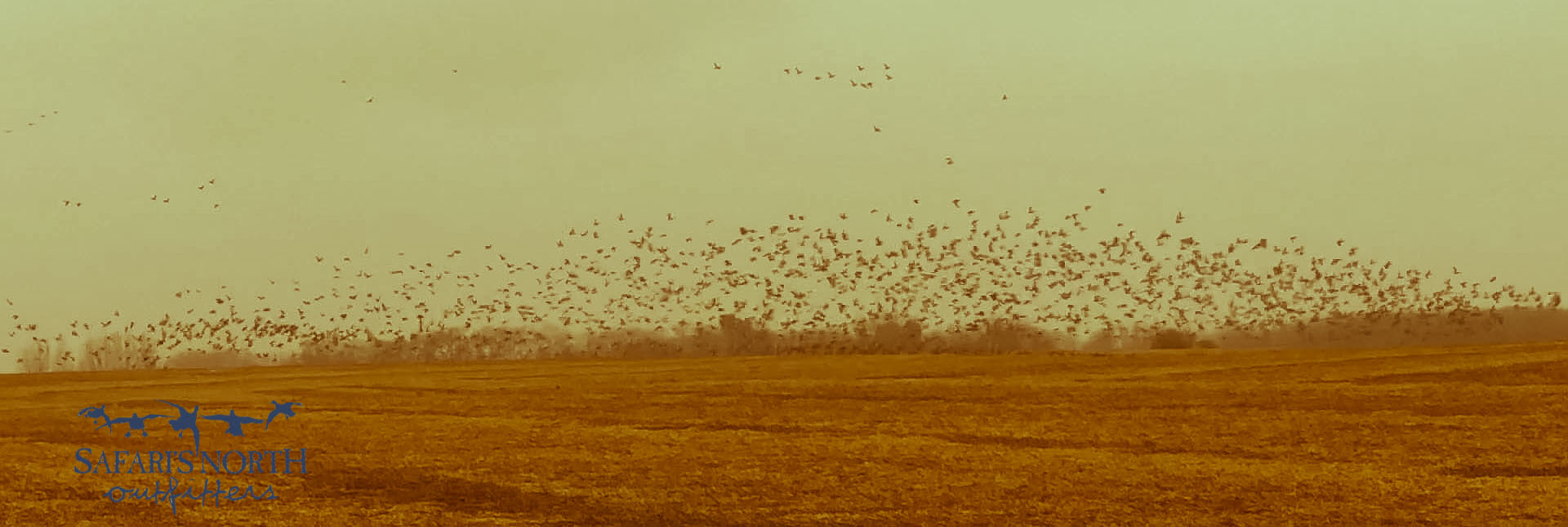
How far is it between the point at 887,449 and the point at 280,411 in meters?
11.5

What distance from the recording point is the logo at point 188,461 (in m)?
12.7

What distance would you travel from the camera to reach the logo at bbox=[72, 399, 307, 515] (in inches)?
499

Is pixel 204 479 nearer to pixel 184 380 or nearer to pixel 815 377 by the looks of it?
pixel 815 377

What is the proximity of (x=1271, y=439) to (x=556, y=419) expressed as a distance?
9.27 metres

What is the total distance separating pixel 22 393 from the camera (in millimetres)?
29859

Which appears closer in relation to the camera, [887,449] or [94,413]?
[887,449]

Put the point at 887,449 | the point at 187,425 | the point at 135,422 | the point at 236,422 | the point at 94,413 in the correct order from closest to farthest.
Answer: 1. the point at 887,449
2. the point at 187,425
3. the point at 236,422
4. the point at 135,422
5. the point at 94,413

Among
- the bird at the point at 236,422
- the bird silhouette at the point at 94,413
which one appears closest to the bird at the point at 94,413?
the bird silhouette at the point at 94,413

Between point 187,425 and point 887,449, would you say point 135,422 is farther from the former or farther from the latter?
point 887,449

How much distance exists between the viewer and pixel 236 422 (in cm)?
2011

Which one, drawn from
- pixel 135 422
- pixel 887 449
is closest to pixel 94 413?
pixel 135 422

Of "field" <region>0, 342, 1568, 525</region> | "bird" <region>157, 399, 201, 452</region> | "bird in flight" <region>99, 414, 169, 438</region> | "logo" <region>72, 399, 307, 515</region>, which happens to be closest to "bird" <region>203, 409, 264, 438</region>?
"logo" <region>72, 399, 307, 515</region>

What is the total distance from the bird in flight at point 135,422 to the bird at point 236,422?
0.91 m

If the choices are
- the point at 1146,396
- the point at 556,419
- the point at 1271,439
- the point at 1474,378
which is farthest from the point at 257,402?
the point at 1474,378
